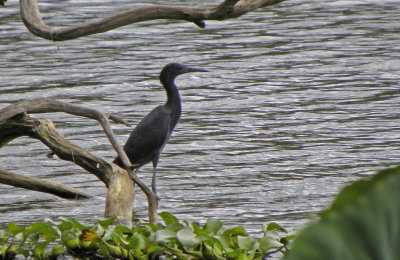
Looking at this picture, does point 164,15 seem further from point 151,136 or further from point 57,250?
point 151,136

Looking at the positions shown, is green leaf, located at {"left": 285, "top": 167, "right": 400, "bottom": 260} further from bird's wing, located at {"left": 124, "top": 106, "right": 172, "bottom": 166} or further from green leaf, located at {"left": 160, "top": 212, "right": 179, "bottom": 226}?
bird's wing, located at {"left": 124, "top": 106, "right": 172, "bottom": 166}

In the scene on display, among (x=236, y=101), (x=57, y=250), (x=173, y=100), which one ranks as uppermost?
(x=173, y=100)

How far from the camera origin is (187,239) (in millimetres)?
4496

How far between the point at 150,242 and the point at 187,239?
25cm

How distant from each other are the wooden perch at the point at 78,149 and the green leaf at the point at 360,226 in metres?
4.52

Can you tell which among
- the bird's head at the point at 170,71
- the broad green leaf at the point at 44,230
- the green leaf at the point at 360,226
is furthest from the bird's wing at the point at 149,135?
the green leaf at the point at 360,226

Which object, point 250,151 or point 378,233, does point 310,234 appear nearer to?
point 378,233

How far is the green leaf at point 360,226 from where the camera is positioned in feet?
2.68

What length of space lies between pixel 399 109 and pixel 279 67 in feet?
10.9

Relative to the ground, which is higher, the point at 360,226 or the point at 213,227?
the point at 360,226

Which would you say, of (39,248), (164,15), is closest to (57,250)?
(39,248)

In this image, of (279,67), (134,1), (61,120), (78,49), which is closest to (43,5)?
(134,1)

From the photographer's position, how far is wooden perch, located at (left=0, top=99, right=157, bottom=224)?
18.0 feet

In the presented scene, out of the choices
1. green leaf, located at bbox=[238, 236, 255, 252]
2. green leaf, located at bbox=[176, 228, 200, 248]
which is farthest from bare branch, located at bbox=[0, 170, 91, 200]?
green leaf, located at bbox=[238, 236, 255, 252]
